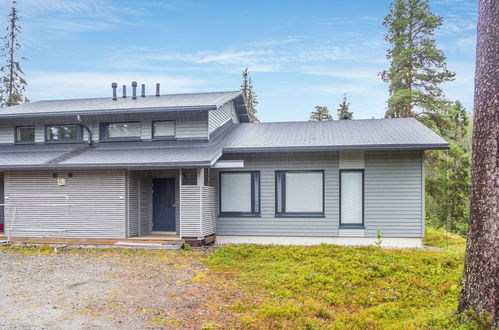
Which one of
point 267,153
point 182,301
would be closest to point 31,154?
point 267,153

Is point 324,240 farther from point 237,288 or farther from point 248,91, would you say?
point 248,91

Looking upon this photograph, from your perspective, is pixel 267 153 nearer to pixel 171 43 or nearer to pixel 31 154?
pixel 31 154

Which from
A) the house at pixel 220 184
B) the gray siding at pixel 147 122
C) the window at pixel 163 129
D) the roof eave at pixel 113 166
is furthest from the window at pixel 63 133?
the window at pixel 163 129

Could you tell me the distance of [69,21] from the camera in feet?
63.7

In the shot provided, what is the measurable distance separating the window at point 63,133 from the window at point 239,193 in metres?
5.34

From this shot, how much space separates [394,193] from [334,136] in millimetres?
2335

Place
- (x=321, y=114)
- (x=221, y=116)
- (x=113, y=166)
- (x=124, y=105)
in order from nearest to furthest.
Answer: (x=113, y=166) < (x=124, y=105) < (x=221, y=116) < (x=321, y=114)

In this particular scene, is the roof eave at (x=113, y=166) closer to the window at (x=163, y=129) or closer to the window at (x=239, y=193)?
the window at (x=239, y=193)

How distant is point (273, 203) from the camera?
1154 cm

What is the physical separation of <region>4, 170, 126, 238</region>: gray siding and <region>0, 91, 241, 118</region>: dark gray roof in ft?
7.11

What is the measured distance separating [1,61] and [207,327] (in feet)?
87.7

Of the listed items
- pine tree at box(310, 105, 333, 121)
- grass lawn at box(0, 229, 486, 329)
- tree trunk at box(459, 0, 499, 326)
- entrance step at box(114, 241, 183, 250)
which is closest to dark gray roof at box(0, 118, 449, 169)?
entrance step at box(114, 241, 183, 250)

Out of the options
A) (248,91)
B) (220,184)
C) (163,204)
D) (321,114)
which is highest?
(248,91)

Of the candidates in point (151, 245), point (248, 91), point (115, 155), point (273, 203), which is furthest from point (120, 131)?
point (248, 91)
